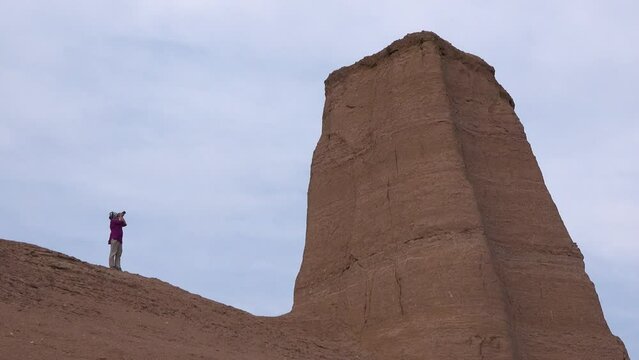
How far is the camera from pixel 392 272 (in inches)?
666

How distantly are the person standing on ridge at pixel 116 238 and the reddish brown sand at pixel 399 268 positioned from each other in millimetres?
1579

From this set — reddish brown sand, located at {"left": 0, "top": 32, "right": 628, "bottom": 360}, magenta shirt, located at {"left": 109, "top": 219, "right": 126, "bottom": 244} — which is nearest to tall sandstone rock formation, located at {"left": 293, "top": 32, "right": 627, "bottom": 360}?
reddish brown sand, located at {"left": 0, "top": 32, "right": 628, "bottom": 360}

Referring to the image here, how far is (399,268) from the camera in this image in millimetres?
16812

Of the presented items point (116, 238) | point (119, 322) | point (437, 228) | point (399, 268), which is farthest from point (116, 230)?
point (437, 228)

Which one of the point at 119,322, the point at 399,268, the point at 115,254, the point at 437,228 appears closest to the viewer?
the point at 119,322

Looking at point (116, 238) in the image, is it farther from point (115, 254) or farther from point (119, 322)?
point (119, 322)

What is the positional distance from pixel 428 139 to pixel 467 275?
3168mm

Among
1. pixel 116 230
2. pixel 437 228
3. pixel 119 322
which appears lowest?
pixel 119 322

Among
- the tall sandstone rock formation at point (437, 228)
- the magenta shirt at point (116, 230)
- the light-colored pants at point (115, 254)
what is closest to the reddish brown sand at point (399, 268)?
the tall sandstone rock formation at point (437, 228)

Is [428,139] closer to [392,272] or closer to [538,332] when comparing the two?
[392,272]

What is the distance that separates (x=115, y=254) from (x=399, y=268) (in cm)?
531

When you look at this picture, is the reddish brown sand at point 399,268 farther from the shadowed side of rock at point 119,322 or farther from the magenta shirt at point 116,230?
the magenta shirt at point 116,230

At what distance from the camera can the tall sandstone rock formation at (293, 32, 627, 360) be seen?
1592 centimetres

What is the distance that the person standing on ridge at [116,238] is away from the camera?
17906mm
